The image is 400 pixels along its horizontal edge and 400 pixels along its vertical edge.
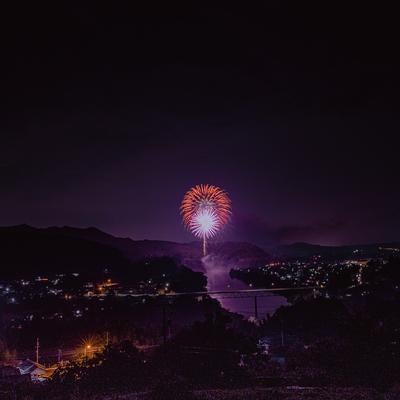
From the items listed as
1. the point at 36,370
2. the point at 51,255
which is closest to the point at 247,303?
the point at 51,255

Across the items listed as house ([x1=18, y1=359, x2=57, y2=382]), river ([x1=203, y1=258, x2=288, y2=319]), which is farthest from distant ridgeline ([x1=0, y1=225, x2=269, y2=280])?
house ([x1=18, y1=359, x2=57, y2=382])

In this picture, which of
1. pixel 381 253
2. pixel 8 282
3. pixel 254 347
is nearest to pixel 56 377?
pixel 254 347

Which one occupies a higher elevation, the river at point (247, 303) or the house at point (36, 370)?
the river at point (247, 303)

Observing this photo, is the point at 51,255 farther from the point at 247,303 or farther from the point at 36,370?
the point at 36,370

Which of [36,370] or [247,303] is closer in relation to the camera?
[36,370]

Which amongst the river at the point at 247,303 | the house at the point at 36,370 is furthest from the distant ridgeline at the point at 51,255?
the house at the point at 36,370

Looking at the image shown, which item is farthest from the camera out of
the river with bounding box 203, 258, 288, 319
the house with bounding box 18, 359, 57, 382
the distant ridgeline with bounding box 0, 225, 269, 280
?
the distant ridgeline with bounding box 0, 225, 269, 280

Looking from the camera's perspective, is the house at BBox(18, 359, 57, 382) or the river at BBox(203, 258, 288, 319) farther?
the river at BBox(203, 258, 288, 319)

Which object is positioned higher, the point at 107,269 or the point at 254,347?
the point at 107,269

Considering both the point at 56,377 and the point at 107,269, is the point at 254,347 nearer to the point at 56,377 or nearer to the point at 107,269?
the point at 56,377

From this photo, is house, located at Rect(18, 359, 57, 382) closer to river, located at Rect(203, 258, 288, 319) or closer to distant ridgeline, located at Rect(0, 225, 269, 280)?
river, located at Rect(203, 258, 288, 319)

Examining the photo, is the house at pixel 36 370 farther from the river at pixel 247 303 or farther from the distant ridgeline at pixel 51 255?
the distant ridgeline at pixel 51 255
